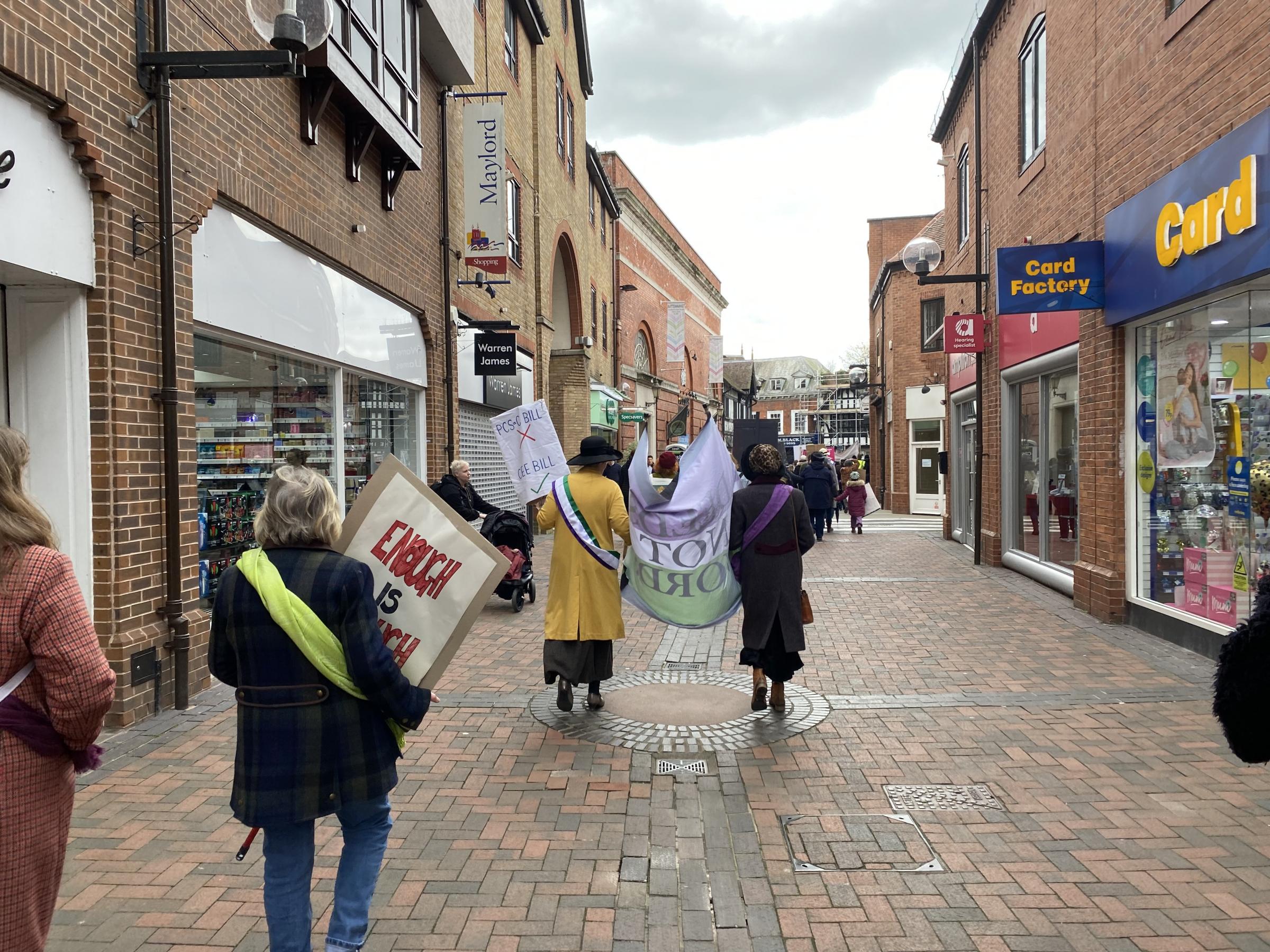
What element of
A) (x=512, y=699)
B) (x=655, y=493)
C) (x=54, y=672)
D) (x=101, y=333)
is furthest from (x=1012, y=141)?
(x=54, y=672)

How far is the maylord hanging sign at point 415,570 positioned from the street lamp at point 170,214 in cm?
354

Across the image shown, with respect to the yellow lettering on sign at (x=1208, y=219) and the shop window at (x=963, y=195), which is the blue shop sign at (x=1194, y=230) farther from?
the shop window at (x=963, y=195)

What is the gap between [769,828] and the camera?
4074 millimetres

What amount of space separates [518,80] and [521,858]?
1668 cm

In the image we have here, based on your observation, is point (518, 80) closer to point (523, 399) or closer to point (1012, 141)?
point (523, 399)

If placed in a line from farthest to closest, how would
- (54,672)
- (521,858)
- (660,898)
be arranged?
1. (521,858)
2. (660,898)
3. (54,672)

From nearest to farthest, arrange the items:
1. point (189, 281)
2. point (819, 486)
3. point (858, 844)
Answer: point (858, 844) < point (189, 281) < point (819, 486)

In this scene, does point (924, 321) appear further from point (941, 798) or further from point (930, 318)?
point (941, 798)

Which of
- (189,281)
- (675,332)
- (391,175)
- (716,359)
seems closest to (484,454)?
(391,175)

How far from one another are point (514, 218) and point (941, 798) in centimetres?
1487

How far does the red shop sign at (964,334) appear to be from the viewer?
13508 millimetres

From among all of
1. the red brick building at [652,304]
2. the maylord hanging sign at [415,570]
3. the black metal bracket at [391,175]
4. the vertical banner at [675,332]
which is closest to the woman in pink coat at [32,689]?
the maylord hanging sign at [415,570]

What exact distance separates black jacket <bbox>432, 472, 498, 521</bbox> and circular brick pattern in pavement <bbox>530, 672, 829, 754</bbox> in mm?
3135

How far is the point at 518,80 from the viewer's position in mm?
17391
